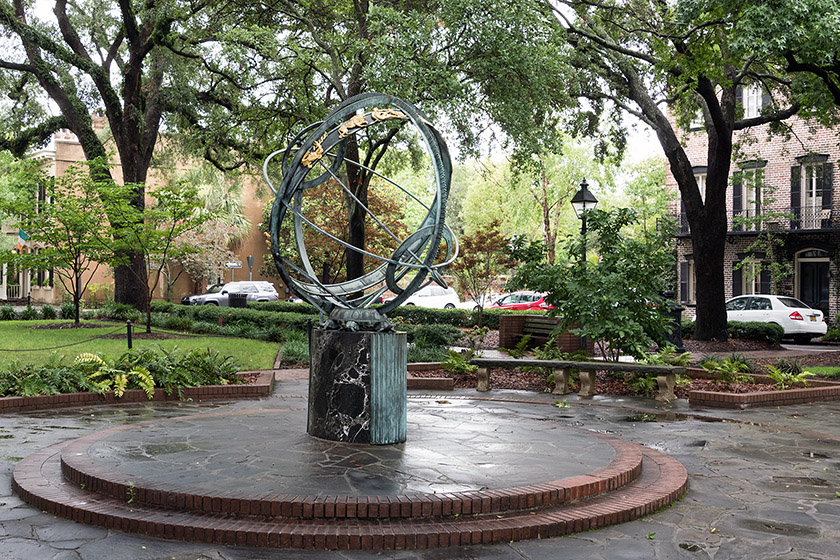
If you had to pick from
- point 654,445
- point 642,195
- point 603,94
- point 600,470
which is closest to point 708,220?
point 603,94

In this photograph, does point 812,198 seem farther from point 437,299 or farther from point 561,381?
point 561,381

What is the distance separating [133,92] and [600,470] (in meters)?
24.8

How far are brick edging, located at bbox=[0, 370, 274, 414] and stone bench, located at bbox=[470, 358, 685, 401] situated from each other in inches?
151

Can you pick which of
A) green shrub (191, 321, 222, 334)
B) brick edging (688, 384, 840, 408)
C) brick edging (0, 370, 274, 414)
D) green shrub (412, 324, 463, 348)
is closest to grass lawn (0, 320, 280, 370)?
green shrub (191, 321, 222, 334)

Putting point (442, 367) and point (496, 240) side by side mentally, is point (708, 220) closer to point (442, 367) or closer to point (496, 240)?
point (496, 240)

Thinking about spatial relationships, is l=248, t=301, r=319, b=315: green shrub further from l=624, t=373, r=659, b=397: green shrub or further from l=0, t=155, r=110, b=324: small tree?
l=624, t=373, r=659, b=397: green shrub

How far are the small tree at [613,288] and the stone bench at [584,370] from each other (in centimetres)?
56

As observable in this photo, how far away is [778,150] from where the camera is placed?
110ft

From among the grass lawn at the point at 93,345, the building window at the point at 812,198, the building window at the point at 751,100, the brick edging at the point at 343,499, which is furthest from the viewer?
the building window at the point at 751,100

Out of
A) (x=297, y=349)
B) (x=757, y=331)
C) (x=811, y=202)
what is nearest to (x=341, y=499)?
(x=297, y=349)

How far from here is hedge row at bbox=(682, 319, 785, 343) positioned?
923 inches

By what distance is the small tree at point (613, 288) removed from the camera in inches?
512

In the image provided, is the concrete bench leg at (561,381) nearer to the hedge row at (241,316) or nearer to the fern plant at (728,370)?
the fern plant at (728,370)

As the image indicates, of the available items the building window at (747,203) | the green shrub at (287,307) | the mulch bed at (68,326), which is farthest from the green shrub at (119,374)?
the building window at (747,203)
